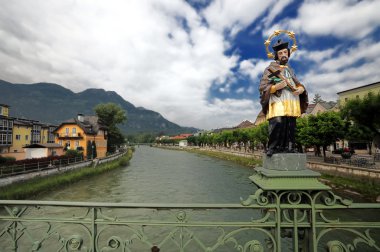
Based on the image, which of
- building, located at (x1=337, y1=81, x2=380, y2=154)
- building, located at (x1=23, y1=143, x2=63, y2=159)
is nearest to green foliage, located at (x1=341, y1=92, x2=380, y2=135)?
building, located at (x1=337, y1=81, x2=380, y2=154)

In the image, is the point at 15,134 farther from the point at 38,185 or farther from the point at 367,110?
the point at 367,110

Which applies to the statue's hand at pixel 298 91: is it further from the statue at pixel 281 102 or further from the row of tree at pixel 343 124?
the row of tree at pixel 343 124

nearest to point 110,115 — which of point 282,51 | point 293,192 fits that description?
point 282,51

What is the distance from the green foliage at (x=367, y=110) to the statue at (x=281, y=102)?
96.8 ft

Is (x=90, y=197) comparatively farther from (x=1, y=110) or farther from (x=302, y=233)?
(x=1, y=110)

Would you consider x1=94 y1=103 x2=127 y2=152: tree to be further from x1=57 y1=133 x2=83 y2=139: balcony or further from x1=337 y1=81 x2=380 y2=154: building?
x1=337 y1=81 x2=380 y2=154: building

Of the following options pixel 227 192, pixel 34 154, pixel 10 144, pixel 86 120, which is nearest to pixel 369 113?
pixel 227 192

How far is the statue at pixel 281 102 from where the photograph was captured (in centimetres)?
406

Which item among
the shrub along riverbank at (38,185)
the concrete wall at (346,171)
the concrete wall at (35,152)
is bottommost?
the shrub along riverbank at (38,185)

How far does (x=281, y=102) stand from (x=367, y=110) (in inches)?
1189

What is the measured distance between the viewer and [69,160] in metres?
37.5

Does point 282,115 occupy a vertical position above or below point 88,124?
below

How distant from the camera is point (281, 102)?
4129 mm

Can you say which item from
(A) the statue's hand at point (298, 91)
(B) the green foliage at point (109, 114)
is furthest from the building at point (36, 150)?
(A) the statue's hand at point (298, 91)
